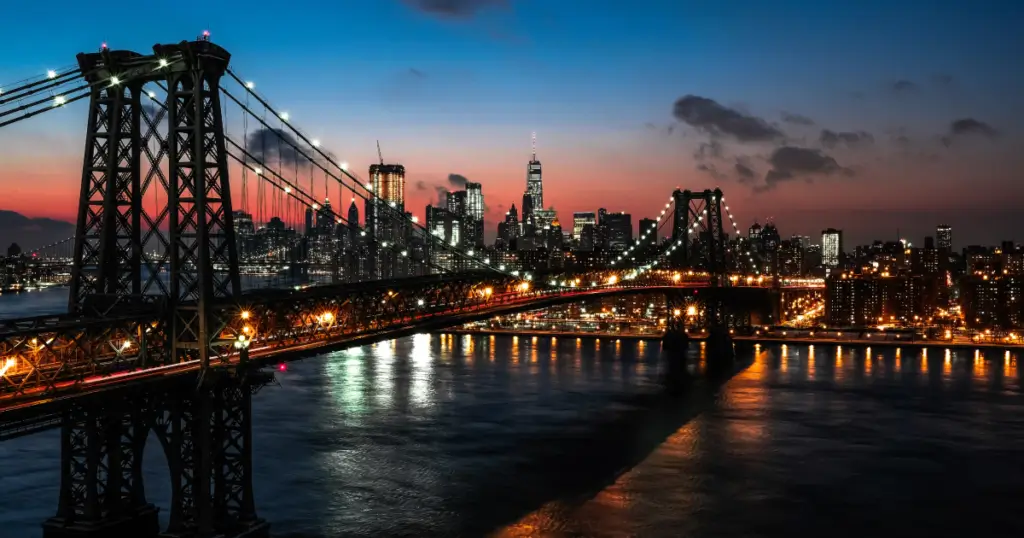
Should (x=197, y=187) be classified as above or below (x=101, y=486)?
above

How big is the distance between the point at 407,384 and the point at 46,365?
4028 centimetres

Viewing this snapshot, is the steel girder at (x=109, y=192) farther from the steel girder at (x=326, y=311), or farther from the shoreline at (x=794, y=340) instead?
the shoreline at (x=794, y=340)

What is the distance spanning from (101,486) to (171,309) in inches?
220

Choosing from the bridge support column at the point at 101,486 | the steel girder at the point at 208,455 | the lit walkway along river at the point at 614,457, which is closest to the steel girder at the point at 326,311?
the steel girder at the point at 208,455

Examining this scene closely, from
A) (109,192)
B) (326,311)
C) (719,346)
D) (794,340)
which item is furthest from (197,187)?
(794,340)

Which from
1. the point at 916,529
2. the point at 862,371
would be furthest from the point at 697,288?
the point at 916,529

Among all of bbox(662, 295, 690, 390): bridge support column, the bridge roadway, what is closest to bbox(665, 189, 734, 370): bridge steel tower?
bbox(662, 295, 690, 390): bridge support column

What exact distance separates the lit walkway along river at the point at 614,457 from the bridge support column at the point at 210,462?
4945mm

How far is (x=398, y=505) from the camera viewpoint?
31938mm

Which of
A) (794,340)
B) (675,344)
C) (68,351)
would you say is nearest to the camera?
(68,351)

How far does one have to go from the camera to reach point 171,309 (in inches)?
933

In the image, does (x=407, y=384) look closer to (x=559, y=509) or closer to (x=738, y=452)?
(x=738, y=452)

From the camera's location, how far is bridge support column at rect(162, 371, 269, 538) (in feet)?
75.7

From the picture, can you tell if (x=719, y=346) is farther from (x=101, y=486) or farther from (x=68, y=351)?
(x=68, y=351)
